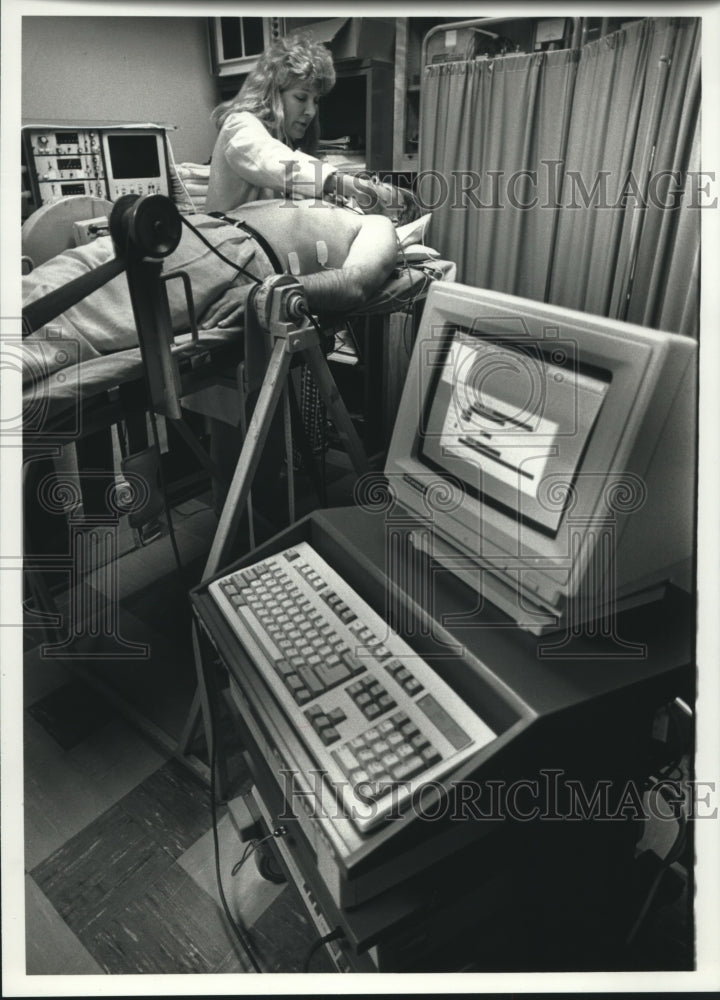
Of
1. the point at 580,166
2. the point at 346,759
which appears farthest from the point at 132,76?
the point at 346,759

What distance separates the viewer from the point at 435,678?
2.23 feet

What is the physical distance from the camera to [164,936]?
105 cm

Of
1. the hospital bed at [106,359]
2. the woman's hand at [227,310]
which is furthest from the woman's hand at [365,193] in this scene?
the woman's hand at [227,310]

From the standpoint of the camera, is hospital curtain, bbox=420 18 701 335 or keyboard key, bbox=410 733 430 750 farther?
hospital curtain, bbox=420 18 701 335

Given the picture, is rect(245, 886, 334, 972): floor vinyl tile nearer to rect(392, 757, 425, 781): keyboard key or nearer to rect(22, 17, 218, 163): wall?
rect(392, 757, 425, 781): keyboard key

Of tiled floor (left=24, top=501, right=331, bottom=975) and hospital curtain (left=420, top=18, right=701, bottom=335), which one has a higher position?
hospital curtain (left=420, top=18, right=701, bottom=335)

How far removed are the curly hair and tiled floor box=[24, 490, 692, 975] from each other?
1.34 metres

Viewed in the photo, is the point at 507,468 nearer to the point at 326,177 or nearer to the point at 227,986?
the point at 227,986

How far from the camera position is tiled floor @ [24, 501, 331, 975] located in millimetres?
1041

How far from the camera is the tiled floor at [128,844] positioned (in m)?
1.04

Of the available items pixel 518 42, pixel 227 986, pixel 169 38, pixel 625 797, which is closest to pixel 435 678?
pixel 625 797

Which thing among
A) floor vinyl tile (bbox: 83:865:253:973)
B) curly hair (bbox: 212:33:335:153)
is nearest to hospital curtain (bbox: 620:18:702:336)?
curly hair (bbox: 212:33:335:153)

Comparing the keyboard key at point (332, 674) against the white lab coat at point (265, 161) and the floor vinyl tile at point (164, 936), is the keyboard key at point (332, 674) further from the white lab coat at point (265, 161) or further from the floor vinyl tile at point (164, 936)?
the white lab coat at point (265, 161)

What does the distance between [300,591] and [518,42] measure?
5.49ft
